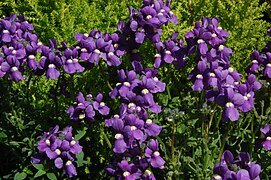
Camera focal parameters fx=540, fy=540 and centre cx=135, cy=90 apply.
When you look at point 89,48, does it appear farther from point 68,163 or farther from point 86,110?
point 68,163

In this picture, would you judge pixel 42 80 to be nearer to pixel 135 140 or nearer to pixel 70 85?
pixel 70 85

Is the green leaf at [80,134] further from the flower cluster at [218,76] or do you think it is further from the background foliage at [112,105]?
the flower cluster at [218,76]

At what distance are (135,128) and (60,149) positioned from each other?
418 mm

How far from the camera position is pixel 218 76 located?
2.52 m

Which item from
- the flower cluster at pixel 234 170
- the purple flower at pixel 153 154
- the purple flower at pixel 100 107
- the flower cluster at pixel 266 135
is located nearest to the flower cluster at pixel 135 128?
the purple flower at pixel 153 154

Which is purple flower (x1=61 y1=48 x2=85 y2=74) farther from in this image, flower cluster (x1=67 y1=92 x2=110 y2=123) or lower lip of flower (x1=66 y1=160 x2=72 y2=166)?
lower lip of flower (x1=66 y1=160 x2=72 y2=166)

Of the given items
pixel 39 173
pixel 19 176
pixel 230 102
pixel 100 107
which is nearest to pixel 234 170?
pixel 230 102

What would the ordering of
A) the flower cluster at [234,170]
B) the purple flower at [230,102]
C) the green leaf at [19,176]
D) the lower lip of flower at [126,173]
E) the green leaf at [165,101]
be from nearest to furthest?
the flower cluster at [234,170]
the purple flower at [230,102]
the lower lip of flower at [126,173]
the green leaf at [19,176]
the green leaf at [165,101]

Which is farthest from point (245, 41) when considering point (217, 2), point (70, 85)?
point (70, 85)

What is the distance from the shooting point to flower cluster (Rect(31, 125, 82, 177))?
2572 millimetres

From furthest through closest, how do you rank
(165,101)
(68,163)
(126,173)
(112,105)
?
(112,105)
(165,101)
(68,163)
(126,173)

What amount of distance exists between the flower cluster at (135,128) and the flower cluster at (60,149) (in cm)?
20

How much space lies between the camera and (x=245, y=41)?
3.88 metres

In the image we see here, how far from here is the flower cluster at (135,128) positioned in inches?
94.9
